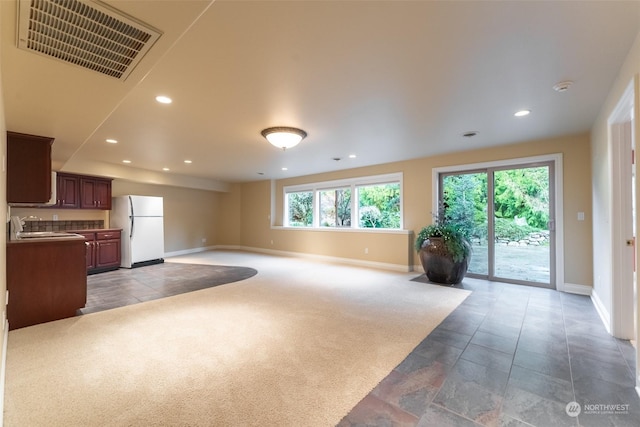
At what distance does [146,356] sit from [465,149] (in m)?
5.40

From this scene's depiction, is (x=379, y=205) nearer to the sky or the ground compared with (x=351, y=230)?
nearer to the sky

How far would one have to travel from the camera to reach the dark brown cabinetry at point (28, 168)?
3029 millimetres

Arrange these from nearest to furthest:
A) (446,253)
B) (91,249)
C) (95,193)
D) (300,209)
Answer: (446,253) < (91,249) < (95,193) < (300,209)

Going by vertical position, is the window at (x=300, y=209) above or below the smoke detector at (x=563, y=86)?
below

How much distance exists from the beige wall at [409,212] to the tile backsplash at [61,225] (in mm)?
4012

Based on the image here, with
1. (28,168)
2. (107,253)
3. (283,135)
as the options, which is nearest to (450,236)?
(283,135)

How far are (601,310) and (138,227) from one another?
8216 millimetres

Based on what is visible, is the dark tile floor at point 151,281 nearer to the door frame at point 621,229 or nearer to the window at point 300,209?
the window at point 300,209

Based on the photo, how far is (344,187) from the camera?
695 cm

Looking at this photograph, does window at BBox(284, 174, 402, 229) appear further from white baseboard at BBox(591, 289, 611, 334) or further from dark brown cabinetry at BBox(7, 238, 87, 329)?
dark brown cabinetry at BBox(7, 238, 87, 329)

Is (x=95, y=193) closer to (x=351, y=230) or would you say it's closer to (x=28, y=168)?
(x=28, y=168)

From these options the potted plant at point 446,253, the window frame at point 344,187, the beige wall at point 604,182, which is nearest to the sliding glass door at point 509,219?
the potted plant at point 446,253

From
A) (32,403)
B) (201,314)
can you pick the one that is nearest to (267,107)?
(201,314)

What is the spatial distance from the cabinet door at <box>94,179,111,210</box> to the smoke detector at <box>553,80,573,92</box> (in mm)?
8026
